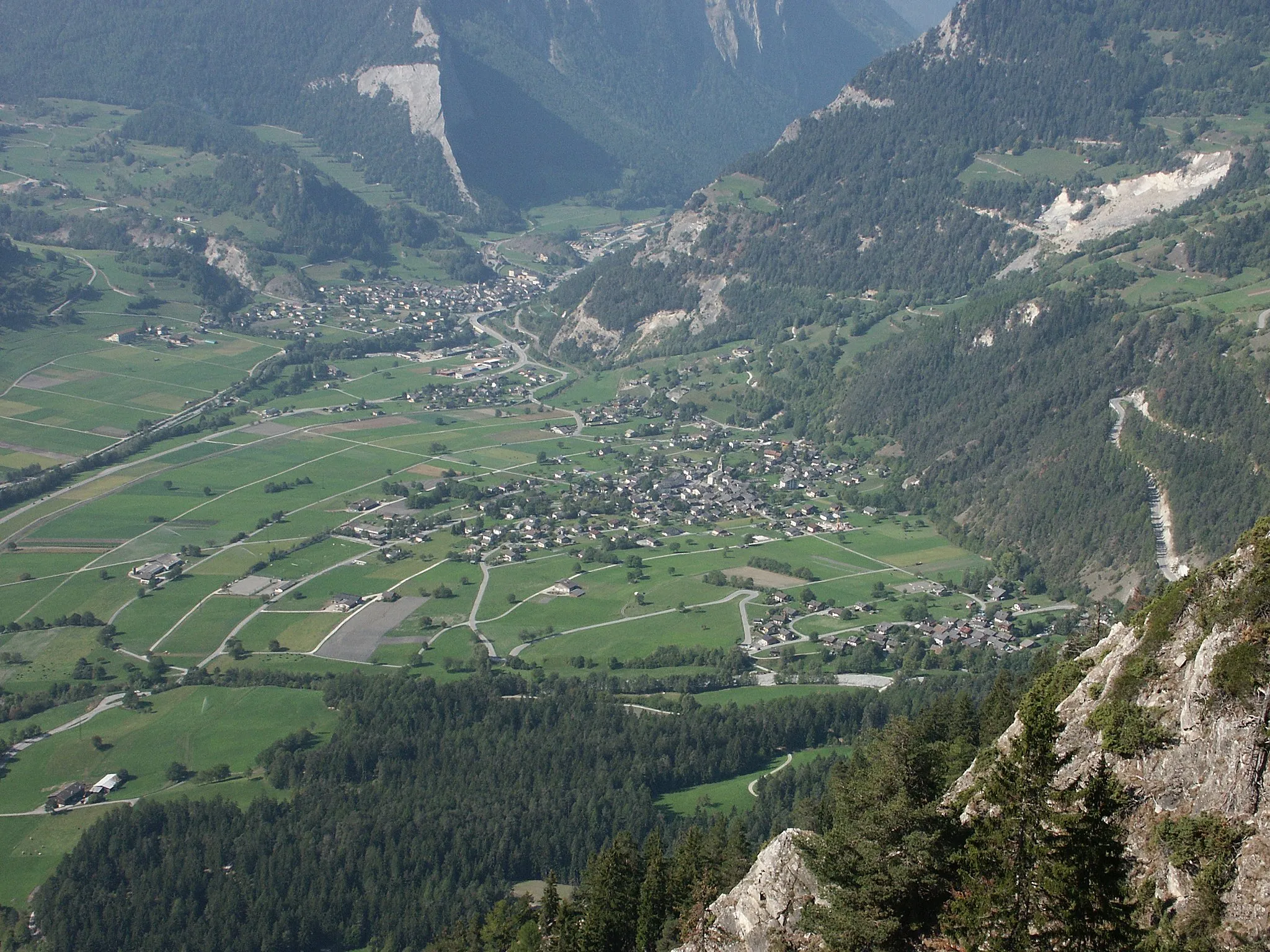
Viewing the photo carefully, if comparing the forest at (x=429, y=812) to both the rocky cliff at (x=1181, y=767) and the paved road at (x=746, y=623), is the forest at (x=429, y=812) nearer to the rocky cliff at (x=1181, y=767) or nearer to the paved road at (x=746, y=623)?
the paved road at (x=746, y=623)

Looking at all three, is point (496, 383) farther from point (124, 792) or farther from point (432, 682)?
point (124, 792)

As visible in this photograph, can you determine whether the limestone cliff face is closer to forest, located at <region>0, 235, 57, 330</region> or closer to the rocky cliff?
the rocky cliff

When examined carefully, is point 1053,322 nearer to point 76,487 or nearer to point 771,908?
point 76,487

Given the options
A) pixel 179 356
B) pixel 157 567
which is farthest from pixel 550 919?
pixel 179 356

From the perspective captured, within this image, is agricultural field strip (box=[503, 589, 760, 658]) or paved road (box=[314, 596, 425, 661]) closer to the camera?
paved road (box=[314, 596, 425, 661])

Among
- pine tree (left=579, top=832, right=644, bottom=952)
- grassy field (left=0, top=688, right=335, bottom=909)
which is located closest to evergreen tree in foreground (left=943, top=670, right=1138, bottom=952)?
pine tree (left=579, top=832, right=644, bottom=952)
